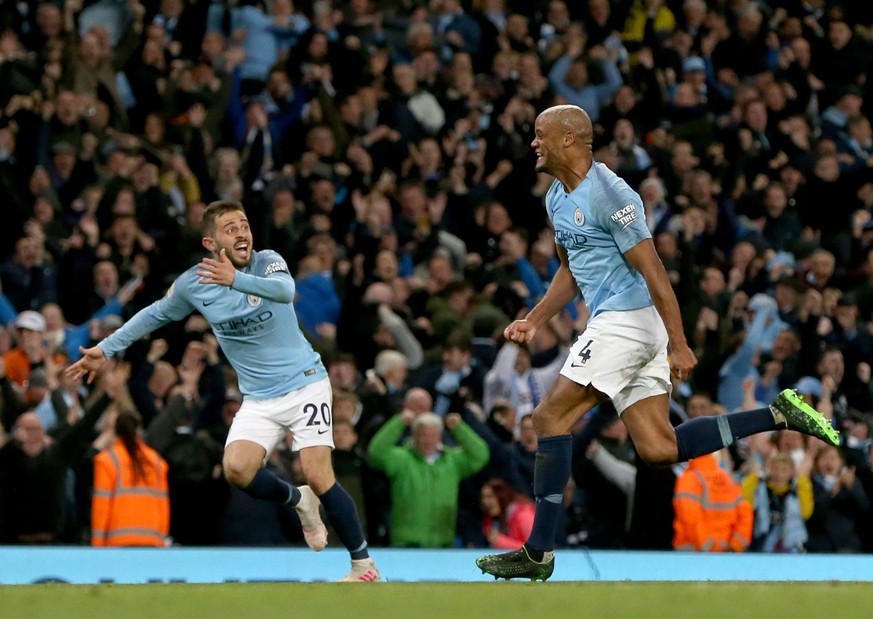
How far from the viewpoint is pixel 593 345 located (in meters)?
7.73

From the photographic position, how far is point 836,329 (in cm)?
1509

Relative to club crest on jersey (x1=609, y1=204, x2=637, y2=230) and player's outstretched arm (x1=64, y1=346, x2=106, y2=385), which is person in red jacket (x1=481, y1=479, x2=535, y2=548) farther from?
club crest on jersey (x1=609, y1=204, x2=637, y2=230)

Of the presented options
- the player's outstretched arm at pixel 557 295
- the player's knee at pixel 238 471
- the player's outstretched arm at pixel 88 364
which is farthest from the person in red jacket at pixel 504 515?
the player's outstretched arm at pixel 88 364

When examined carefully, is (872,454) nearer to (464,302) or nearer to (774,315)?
(774,315)

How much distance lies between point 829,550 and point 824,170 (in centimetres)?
614

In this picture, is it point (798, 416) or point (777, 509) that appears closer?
point (798, 416)

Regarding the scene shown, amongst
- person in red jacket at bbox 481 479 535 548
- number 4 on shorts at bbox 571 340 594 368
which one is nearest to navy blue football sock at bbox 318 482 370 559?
number 4 on shorts at bbox 571 340 594 368

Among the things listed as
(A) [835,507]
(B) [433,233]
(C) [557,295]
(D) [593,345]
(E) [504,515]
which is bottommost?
(A) [835,507]

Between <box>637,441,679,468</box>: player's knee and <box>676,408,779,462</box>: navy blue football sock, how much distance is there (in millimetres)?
46

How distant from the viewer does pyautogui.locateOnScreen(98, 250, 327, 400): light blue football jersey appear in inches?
343

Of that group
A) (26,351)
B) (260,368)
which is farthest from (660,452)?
(26,351)

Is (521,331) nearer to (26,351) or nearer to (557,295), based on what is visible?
(557,295)

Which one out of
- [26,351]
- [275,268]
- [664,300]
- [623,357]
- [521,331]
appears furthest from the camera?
[26,351]

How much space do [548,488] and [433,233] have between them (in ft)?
23.5
